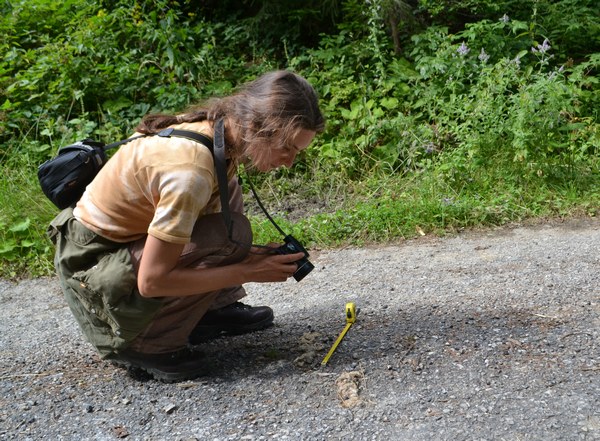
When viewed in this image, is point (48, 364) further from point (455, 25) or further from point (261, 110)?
point (455, 25)

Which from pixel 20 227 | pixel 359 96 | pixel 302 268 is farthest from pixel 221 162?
pixel 359 96

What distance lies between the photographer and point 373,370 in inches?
110

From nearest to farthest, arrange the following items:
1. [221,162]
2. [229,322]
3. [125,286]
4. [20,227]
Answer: [221,162], [125,286], [229,322], [20,227]

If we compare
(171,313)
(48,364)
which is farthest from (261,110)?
(48,364)

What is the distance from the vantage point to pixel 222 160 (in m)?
2.46

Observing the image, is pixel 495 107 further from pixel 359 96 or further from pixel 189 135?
pixel 189 135

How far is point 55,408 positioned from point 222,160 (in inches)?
48.4

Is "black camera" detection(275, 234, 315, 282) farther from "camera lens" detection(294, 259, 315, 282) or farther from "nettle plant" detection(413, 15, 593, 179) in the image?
"nettle plant" detection(413, 15, 593, 179)

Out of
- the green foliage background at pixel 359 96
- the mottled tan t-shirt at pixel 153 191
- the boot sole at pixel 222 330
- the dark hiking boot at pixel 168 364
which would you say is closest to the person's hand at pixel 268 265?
the mottled tan t-shirt at pixel 153 191

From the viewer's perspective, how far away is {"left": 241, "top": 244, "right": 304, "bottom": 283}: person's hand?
2681 mm

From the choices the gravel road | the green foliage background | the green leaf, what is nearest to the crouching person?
the gravel road

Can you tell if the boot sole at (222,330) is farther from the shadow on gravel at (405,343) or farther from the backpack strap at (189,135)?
the backpack strap at (189,135)

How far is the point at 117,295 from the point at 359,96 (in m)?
4.07

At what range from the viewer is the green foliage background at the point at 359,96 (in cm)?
495
